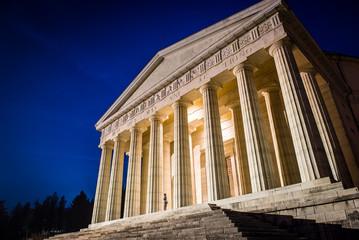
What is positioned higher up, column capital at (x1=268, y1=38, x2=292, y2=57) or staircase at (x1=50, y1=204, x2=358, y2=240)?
column capital at (x1=268, y1=38, x2=292, y2=57)

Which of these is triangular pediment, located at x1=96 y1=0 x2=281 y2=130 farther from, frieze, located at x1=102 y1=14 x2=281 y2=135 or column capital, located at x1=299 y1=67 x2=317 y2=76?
column capital, located at x1=299 y1=67 x2=317 y2=76

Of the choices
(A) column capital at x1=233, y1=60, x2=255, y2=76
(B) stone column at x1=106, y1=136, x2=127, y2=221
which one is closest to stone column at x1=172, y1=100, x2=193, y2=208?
(A) column capital at x1=233, y1=60, x2=255, y2=76

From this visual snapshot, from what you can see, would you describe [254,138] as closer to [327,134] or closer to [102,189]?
[327,134]

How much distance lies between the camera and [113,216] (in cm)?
2709

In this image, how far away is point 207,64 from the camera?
73.6 ft

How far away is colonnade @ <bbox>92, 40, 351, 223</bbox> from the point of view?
15.0 metres

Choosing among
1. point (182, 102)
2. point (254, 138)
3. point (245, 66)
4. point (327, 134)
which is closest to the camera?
point (254, 138)

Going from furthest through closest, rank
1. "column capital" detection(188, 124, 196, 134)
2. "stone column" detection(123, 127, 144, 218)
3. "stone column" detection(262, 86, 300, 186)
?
"column capital" detection(188, 124, 196, 134) → "stone column" detection(123, 127, 144, 218) → "stone column" detection(262, 86, 300, 186)

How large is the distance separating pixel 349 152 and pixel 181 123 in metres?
14.6

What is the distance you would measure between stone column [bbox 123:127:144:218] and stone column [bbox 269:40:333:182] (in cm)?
1738

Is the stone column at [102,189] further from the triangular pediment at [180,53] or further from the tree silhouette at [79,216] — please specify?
the tree silhouette at [79,216]

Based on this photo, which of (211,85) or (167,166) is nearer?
(211,85)

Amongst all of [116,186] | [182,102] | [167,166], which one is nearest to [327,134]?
[182,102]

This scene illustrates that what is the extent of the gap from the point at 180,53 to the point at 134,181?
14.7 m
